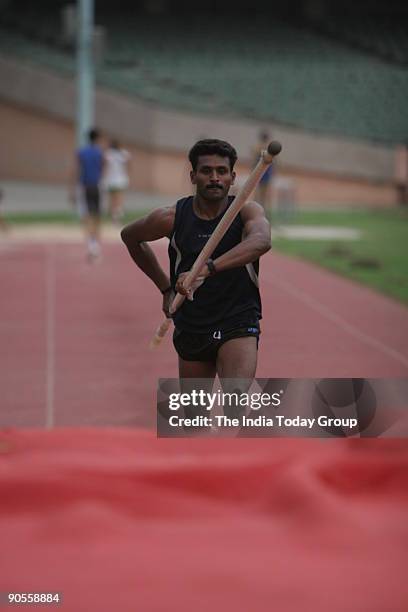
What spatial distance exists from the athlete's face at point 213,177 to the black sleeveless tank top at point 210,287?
146 millimetres

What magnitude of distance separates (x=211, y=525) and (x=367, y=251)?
16798mm

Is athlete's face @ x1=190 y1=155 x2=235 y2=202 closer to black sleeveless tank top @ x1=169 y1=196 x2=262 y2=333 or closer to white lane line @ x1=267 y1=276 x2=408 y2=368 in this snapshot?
black sleeveless tank top @ x1=169 y1=196 x2=262 y2=333

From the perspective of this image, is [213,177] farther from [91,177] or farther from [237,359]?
[91,177]

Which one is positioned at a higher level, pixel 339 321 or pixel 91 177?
pixel 91 177

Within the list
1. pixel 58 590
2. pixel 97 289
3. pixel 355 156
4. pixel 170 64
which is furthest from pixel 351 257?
pixel 170 64

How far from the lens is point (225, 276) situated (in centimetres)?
546

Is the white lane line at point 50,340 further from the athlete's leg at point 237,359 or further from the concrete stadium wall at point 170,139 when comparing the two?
the concrete stadium wall at point 170,139

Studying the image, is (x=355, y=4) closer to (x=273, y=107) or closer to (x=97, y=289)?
(x=273, y=107)

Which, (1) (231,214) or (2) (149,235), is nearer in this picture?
(1) (231,214)

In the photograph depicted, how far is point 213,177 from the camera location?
5.22 meters

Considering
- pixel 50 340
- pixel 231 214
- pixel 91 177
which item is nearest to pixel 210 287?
pixel 231 214

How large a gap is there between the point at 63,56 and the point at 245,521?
38.7m

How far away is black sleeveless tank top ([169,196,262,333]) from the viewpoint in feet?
17.5

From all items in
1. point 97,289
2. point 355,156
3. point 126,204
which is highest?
point 355,156
